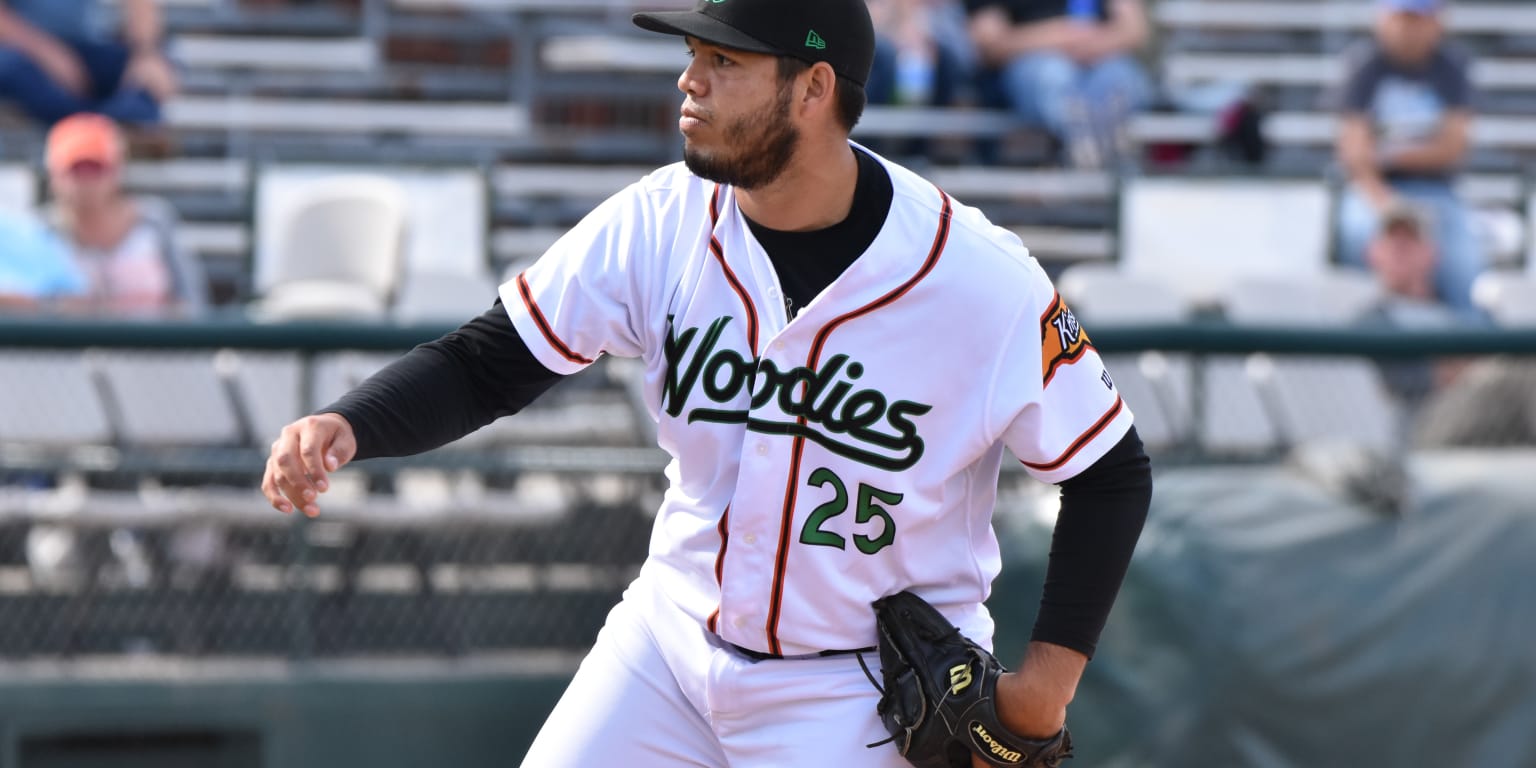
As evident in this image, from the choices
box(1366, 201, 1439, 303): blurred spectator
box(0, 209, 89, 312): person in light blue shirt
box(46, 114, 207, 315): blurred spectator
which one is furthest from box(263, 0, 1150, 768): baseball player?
box(1366, 201, 1439, 303): blurred spectator

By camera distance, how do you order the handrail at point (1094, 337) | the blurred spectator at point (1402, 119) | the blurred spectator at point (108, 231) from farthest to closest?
the blurred spectator at point (1402, 119)
the blurred spectator at point (108, 231)
the handrail at point (1094, 337)

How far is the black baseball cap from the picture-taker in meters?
2.76

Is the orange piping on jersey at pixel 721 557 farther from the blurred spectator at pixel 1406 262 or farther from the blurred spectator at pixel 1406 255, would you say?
the blurred spectator at pixel 1406 255

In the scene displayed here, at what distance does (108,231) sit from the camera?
22.3 feet

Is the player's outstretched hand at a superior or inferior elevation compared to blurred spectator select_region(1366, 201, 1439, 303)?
superior

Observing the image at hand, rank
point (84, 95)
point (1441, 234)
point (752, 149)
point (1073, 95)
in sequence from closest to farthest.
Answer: point (752, 149)
point (1441, 234)
point (84, 95)
point (1073, 95)

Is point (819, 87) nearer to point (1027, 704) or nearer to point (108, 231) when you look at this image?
point (1027, 704)

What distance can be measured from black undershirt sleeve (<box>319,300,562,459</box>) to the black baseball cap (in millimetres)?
570

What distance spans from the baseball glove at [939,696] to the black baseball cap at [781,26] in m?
0.84

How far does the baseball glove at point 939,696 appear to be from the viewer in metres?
2.85

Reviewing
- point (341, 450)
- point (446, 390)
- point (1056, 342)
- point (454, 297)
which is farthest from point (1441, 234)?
point (341, 450)

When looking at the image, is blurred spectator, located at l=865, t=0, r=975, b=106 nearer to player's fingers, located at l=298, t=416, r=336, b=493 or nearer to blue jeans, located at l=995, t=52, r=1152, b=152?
blue jeans, located at l=995, t=52, r=1152, b=152

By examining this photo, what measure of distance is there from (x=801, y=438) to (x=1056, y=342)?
0.42 metres

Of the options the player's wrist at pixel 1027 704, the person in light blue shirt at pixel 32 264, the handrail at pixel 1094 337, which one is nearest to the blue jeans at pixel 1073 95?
the handrail at pixel 1094 337
